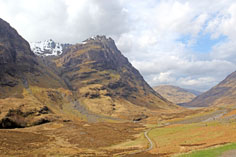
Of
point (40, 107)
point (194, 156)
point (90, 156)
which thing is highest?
point (40, 107)

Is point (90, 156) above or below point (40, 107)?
below

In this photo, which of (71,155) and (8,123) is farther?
(8,123)

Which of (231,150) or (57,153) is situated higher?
(231,150)

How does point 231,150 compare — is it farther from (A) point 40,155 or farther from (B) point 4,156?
(B) point 4,156

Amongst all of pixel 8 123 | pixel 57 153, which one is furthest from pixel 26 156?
pixel 8 123

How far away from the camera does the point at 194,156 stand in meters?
29.1

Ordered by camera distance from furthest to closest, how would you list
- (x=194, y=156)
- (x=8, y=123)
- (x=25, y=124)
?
(x=25, y=124) → (x=8, y=123) → (x=194, y=156)

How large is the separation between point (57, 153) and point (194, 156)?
39.7 m

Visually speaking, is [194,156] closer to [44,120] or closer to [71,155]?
[71,155]

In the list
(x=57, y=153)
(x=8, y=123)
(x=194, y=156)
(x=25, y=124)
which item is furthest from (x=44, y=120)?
(x=194, y=156)

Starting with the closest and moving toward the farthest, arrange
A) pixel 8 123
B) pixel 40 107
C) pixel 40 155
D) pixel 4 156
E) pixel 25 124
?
1. pixel 4 156
2. pixel 40 155
3. pixel 8 123
4. pixel 25 124
5. pixel 40 107

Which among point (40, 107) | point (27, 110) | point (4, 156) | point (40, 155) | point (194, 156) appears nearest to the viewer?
point (194, 156)

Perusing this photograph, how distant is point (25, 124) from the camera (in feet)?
499

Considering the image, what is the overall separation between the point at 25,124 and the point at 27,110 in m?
17.8
